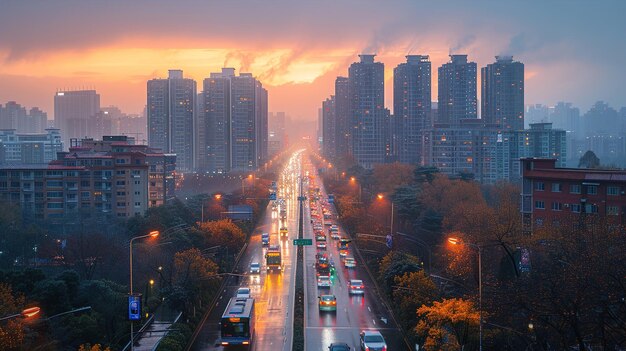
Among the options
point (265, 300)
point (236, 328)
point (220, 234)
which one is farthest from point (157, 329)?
point (220, 234)

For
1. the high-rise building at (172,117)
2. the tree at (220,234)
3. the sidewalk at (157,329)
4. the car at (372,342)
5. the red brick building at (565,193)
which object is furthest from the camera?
the high-rise building at (172,117)

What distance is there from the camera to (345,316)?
21.0 m

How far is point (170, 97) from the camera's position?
87.9 m

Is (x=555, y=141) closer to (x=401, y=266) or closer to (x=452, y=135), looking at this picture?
(x=452, y=135)

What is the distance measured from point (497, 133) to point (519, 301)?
57837mm

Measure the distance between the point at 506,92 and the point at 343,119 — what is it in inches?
1317

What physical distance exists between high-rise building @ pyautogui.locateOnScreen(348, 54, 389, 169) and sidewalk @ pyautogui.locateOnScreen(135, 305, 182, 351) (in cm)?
7506

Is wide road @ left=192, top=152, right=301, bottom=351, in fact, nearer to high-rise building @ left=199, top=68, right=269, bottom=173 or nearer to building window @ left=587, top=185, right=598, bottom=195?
building window @ left=587, top=185, right=598, bottom=195

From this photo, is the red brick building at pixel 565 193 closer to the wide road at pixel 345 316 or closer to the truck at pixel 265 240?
Answer: the wide road at pixel 345 316

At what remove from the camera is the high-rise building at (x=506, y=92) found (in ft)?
299

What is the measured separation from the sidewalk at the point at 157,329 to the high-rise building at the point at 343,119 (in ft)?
258

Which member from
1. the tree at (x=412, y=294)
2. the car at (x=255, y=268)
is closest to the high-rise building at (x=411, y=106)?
the car at (x=255, y=268)

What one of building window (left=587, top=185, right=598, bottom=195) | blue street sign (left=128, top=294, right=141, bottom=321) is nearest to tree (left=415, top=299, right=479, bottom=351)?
blue street sign (left=128, top=294, right=141, bottom=321)

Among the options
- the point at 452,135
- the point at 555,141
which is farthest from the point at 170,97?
the point at 555,141
